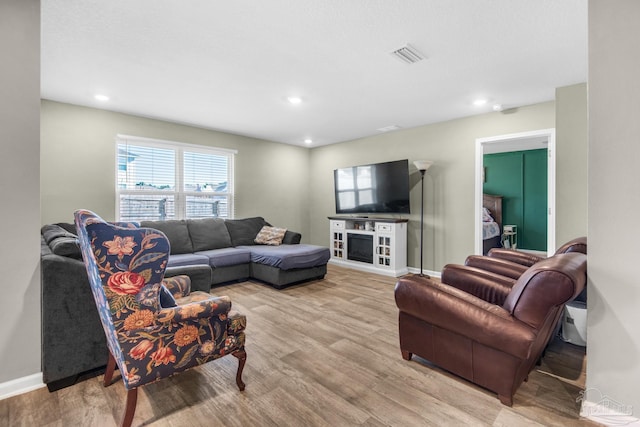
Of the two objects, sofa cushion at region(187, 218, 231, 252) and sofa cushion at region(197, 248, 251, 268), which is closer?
sofa cushion at region(197, 248, 251, 268)

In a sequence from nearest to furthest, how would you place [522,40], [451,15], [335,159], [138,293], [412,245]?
[138,293]
[451,15]
[522,40]
[412,245]
[335,159]

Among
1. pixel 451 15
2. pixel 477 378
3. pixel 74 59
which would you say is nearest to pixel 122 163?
pixel 74 59

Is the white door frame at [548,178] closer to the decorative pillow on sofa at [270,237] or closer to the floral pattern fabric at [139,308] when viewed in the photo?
the decorative pillow on sofa at [270,237]

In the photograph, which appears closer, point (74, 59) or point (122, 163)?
point (74, 59)

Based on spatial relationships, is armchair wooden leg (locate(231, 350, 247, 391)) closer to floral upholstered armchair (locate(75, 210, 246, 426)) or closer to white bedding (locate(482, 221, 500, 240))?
floral upholstered armchair (locate(75, 210, 246, 426))

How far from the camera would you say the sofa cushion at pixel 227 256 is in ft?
13.4

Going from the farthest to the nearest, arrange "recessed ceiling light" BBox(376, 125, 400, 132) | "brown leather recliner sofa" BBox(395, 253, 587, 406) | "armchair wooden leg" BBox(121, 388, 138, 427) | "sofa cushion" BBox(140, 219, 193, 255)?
"recessed ceiling light" BBox(376, 125, 400, 132), "sofa cushion" BBox(140, 219, 193, 255), "brown leather recliner sofa" BBox(395, 253, 587, 406), "armchair wooden leg" BBox(121, 388, 138, 427)

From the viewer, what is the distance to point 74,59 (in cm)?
267

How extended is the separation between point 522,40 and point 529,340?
7.48ft

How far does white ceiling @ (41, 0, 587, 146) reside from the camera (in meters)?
2.03

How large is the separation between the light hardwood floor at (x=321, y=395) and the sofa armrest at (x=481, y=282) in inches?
22.2

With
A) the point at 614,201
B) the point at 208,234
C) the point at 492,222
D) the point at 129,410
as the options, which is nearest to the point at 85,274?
the point at 129,410

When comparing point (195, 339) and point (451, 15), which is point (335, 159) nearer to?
point (451, 15)

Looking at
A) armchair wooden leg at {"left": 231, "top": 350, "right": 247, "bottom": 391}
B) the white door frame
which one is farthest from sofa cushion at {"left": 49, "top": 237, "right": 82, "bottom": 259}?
the white door frame
